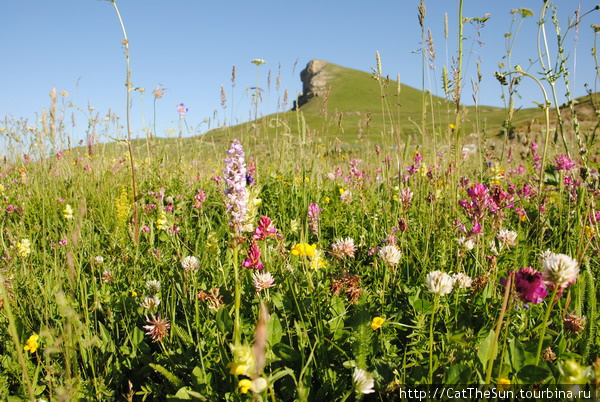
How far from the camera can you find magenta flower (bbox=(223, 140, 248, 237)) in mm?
1133

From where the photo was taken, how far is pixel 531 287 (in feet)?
3.31

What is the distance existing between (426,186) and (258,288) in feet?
5.62

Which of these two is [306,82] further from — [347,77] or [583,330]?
[583,330]

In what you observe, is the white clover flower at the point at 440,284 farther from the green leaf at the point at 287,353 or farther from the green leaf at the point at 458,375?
the green leaf at the point at 287,353

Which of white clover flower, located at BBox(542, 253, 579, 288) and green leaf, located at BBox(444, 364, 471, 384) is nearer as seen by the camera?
white clover flower, located at BBox(542, 253, 579, 288)

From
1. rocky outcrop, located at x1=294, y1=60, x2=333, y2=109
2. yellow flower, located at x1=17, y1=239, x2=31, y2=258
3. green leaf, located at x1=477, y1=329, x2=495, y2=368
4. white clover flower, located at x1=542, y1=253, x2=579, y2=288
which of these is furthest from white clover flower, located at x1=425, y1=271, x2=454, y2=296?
rocky outcrop, located at x1=294, y1=60, x2=333, y2=109

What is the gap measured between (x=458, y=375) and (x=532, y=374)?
0.77 ft

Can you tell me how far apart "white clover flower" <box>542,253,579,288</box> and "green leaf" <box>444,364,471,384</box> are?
1.19 ft

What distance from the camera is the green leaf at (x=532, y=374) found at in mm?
1123

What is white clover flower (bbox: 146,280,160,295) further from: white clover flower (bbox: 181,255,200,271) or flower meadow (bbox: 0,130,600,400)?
white clover flower (bbox: 181,255,200,271)

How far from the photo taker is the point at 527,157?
4555 mm

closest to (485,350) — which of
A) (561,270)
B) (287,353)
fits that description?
(561,270)

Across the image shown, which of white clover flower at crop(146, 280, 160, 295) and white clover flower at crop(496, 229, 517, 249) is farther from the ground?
white clover flower at crop(496, 229, 517, 249)

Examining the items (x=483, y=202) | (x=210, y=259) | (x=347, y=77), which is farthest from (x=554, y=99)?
(x=347, y=77)
